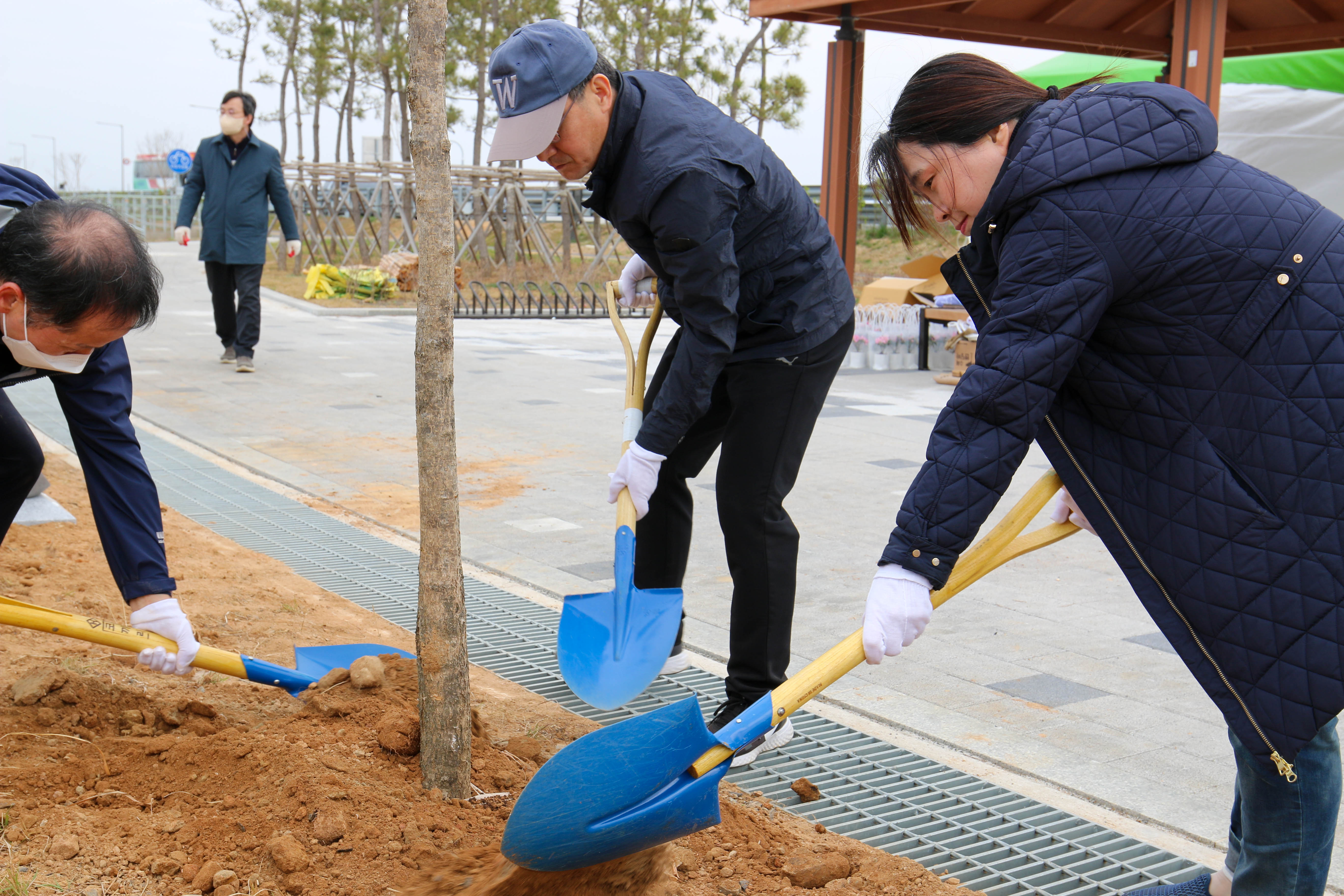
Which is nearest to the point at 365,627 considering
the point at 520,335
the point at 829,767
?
the point at 829,767

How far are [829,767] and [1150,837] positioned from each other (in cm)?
71

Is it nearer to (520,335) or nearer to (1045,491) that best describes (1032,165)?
(1045,491)

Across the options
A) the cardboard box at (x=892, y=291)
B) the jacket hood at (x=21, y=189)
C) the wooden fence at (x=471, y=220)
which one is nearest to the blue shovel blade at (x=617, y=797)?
the jacket hood at (x=21, y=189)

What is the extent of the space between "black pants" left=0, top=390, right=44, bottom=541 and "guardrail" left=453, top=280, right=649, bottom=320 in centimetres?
1232

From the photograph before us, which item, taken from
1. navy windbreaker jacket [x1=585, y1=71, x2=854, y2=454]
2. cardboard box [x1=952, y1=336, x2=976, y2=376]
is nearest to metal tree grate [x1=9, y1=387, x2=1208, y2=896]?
navy windbreaker jacket [x1=585, y1=71, x2=854, y2=454]

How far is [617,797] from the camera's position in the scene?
6.28 ft

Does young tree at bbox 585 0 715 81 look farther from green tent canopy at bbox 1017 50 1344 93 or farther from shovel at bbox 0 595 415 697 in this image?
shovel at bbox 0 595 415 697

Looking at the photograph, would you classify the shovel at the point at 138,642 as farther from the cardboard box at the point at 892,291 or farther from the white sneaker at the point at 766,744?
the cardboard box at the point at 892,291

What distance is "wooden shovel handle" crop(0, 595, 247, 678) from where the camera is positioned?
2.43m

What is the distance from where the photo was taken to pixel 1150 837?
238cm

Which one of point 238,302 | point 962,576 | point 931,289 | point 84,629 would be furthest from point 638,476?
point 931,289

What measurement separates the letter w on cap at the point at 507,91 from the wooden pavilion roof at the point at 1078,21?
7.78m

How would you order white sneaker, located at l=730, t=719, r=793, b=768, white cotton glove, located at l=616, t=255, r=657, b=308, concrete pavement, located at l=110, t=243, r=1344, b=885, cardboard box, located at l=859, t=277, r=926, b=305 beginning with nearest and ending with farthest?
white sneaker, located at l=730, t=719, r=793, b=768 < concrete pavement, located at l=110, t=243, r=1344, b=885 < white cotton glove, located at l=616, t=255, r=657, b=308 < cardboard box, located at l=859, t=277, r=926, b=305

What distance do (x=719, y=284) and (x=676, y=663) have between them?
1.27 meters
